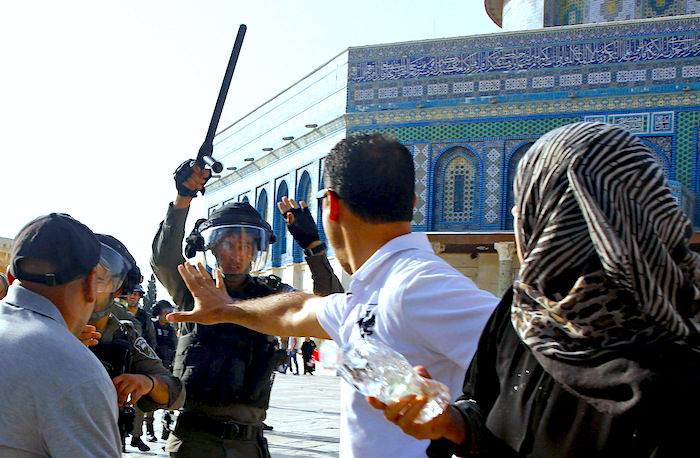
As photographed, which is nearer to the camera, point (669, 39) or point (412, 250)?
point (412, 250)

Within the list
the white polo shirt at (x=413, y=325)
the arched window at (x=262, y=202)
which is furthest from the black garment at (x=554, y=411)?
the arched window at (x=262, y=202)

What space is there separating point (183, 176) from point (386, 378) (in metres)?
2.46

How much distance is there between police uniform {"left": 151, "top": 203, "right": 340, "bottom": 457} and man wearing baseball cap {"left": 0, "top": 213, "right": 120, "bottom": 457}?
4.99 ft

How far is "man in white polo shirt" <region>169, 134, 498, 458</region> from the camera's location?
71.9 inches

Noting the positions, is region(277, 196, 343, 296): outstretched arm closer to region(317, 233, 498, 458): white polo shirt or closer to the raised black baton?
the raised black baton

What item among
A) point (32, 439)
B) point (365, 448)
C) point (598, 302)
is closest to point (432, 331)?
point (365, 448)

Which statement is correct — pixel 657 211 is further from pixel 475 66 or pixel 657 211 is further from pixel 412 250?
pixel 475 66

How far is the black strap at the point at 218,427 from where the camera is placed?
3.30 metres

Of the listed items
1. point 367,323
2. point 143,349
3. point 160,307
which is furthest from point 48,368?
point 160,307

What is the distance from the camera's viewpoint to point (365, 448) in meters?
1.89

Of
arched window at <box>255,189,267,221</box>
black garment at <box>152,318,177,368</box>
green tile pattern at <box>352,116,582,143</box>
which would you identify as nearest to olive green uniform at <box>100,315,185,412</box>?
black garment at <box>152,318,177,368</box>

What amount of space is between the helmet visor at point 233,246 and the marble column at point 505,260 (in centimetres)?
1780

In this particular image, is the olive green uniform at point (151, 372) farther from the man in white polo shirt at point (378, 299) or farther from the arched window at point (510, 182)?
the arched window at point (510, 182)

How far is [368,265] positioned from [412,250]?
0.11m
